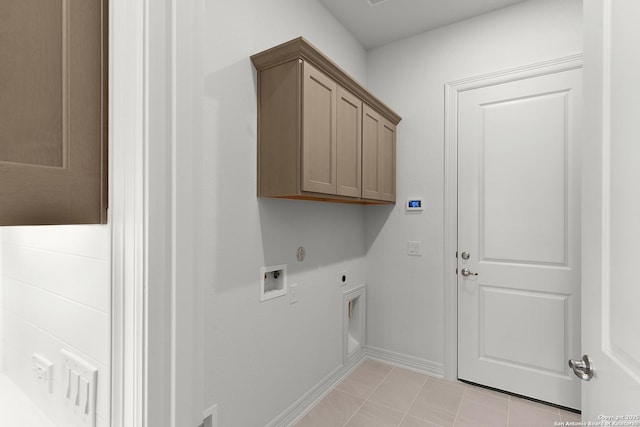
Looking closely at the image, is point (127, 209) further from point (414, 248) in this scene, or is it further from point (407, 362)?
point (407, 362)

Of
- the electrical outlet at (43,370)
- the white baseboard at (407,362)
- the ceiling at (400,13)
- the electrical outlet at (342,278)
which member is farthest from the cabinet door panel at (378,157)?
the electrical outlet at (43,370)

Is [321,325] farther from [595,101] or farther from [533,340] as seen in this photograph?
[595,101]

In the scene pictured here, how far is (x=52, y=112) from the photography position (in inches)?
20.4

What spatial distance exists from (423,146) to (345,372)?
1952mm

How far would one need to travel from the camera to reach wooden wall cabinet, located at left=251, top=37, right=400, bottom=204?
5.11ft

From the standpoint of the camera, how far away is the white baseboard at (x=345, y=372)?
1.90 metres

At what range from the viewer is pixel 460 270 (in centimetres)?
240

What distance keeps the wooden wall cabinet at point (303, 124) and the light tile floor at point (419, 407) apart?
142cm

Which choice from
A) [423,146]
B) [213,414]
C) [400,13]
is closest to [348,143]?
[423,146]

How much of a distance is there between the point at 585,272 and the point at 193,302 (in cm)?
107

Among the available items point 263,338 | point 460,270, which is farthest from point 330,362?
point 460,270

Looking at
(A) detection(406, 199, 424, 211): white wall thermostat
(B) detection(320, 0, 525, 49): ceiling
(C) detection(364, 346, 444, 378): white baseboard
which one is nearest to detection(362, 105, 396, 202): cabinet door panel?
(A) detection(406, 199, 424, 211): white wall thermostat

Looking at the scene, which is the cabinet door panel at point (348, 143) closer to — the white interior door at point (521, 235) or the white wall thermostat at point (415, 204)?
the white wall thermostat at point (415, 204)

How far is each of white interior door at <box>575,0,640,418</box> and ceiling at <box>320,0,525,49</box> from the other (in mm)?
1636
